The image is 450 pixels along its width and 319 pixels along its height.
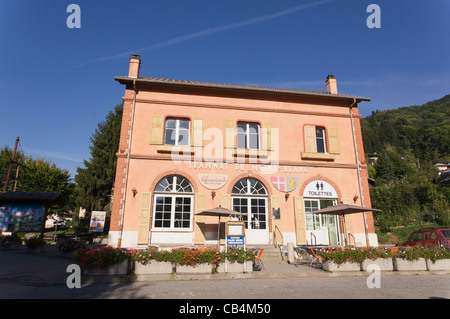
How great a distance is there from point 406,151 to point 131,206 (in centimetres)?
7430

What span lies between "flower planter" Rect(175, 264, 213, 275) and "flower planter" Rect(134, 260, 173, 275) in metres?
0.24

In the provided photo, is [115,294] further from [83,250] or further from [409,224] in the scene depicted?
[409,224]

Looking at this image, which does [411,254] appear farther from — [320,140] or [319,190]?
[320,140]


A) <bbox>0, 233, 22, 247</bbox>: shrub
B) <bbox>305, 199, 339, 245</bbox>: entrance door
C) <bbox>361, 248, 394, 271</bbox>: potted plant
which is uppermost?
<bbox>305, 199, 339, 245</bbox>: entrance door

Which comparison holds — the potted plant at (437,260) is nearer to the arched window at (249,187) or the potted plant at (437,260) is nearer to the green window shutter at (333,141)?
the green window shutter at (333,141)

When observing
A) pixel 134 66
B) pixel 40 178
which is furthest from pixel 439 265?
pixel 40 178

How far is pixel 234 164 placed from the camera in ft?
40.2

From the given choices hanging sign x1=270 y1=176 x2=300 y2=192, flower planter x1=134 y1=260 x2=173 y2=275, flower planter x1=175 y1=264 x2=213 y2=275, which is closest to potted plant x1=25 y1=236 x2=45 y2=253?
flower planter x1=134 y1=260 x2=173 y2=275

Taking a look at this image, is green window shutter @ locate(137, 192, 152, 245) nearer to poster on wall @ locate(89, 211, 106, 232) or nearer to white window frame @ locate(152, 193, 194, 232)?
white window frame @ locate(152, 193, 194, 232)

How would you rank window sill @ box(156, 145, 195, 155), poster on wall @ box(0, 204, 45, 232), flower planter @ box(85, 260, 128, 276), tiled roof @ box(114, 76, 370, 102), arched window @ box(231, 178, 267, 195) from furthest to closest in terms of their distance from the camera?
poster on wall @ box(0, 204, 45, 232) → tiled roof @ box(114, 76, 370, 102) → arched window @ box(231, 178, 267, 195) → window sill @ box(156, 145, 195, 155) → flower planter @ box(85, 260, 128, 276)

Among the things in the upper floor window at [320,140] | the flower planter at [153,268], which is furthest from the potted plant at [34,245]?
the upper floor window at [320,140]

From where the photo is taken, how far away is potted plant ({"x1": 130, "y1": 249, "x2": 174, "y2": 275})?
6910mm

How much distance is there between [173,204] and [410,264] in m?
8.80

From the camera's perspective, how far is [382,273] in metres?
7.70
